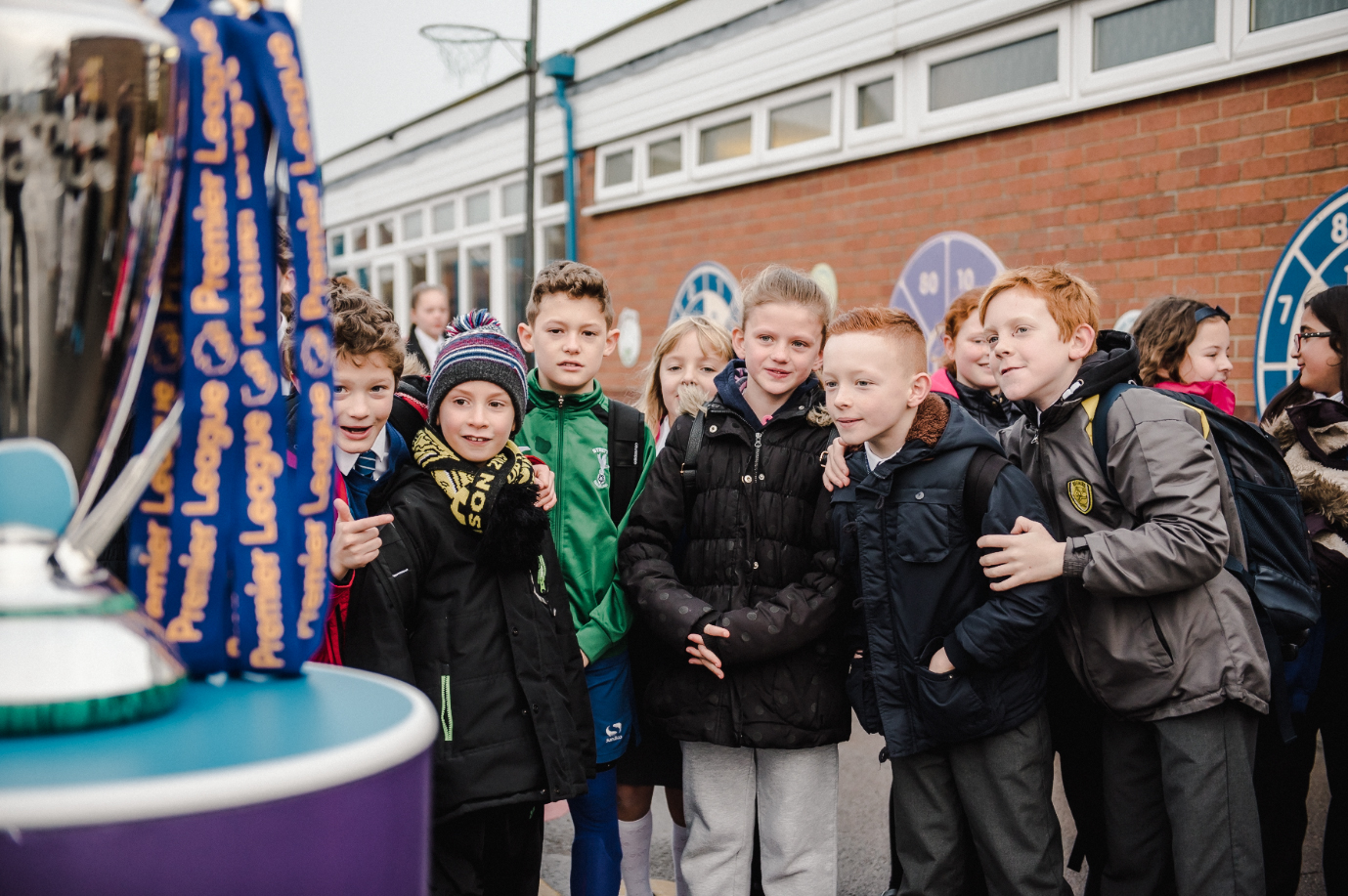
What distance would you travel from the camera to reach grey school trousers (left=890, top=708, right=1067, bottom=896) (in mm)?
2211

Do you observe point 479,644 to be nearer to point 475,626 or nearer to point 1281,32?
point 475,626

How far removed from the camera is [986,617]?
2.11 meters

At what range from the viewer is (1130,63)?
16.0ft

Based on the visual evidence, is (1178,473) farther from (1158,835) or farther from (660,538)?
(660,538)

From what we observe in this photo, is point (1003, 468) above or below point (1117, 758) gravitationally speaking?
above

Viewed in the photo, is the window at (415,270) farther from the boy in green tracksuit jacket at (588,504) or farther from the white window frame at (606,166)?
the boy in green tracksuit jacket at (588,504)

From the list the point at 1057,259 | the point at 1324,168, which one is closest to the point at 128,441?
the point at 1324,168

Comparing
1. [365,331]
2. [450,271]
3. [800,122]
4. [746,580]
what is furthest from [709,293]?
[365,331]

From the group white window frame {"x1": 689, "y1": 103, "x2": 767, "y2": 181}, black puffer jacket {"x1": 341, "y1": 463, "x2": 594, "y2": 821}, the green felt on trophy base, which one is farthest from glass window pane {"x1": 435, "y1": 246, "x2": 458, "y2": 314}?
the green felt on trophy base

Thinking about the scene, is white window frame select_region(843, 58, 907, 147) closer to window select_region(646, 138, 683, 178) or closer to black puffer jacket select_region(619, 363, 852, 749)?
window select_region(646, 138, 683, 178)

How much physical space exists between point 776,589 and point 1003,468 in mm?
587

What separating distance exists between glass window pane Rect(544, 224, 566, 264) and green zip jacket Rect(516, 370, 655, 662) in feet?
23.8

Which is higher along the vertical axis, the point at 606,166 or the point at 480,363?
the point at 606,166

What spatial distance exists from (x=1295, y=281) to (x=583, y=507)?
11.6ft
